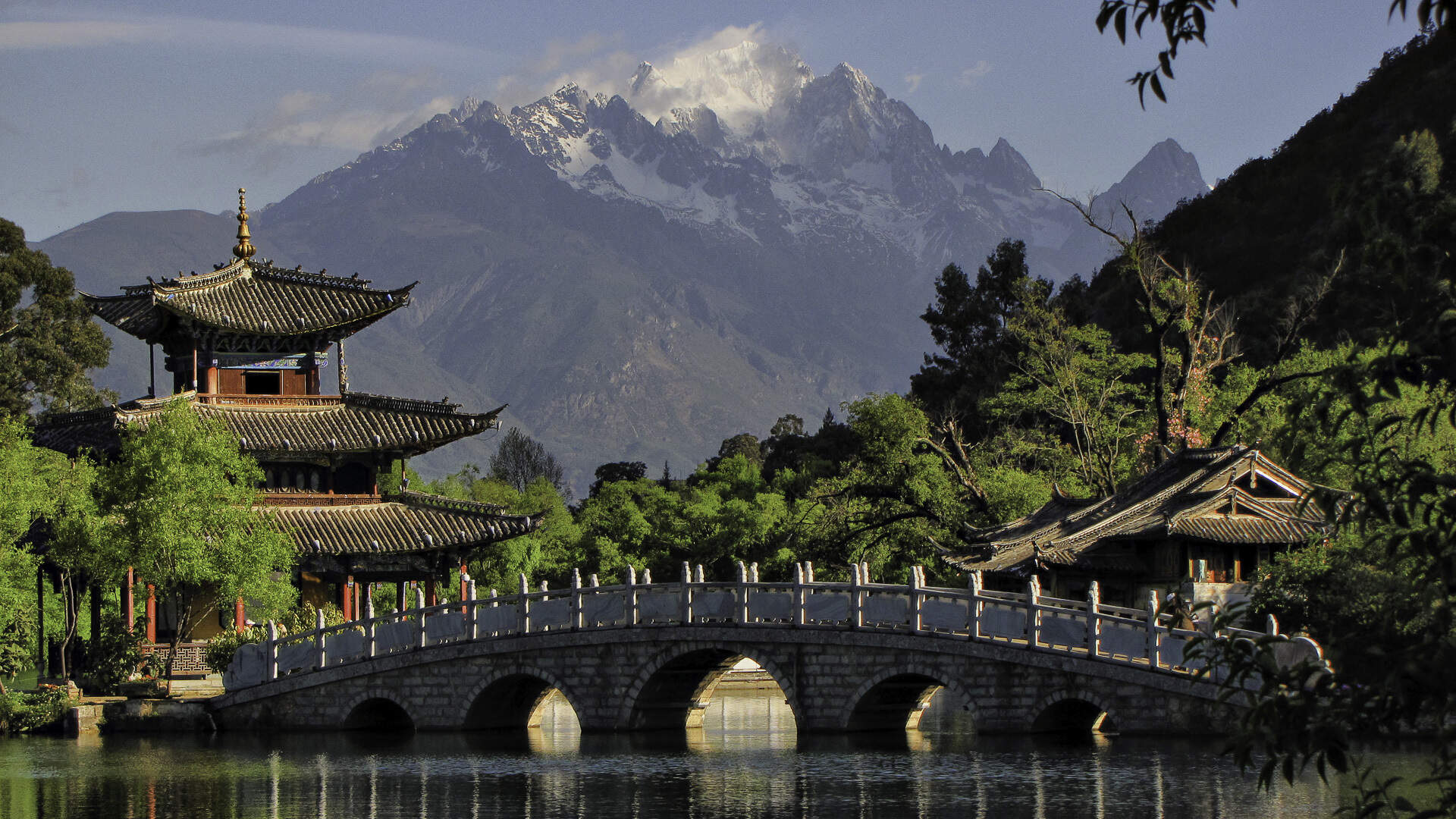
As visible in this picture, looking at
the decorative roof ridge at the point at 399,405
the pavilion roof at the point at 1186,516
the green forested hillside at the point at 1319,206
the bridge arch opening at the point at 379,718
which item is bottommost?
the bridge arch opening at the point at 379,718

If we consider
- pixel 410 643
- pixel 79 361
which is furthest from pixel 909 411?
pixel 79 361

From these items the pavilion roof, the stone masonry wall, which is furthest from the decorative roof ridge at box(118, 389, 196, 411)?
the pavilion roof

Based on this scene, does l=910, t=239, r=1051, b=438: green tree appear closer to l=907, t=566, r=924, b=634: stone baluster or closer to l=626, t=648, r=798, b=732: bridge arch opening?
l=626, t=648, r=798, b=732: bridge arch opening

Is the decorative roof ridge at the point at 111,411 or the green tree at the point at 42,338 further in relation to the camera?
the green tree at the point at 42,338

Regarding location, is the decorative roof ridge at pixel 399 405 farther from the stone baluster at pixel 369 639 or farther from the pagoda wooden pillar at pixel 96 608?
the stone baluster at pixel 369 639

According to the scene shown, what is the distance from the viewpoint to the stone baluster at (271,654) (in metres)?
39.1

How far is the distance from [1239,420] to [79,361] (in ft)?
156

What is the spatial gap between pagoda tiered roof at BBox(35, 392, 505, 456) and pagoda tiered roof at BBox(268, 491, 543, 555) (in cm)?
156

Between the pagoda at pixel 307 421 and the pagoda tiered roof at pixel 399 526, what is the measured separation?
4 cm

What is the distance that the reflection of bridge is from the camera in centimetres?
3122

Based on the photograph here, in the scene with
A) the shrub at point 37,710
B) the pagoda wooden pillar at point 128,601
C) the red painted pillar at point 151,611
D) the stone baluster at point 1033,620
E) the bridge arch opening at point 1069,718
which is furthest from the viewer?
the pagoda wooden pillar at point 128,601

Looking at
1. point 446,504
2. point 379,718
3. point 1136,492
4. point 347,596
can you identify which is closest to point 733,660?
point 379,718

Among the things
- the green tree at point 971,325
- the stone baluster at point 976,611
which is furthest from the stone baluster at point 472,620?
the green tree at point 971,325

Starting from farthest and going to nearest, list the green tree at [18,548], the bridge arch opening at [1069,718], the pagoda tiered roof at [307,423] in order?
1. the pagoda tiered roof at [307,423]
2. the green tree at [18,548]
3. the bridge arch opening at [1069,718]
